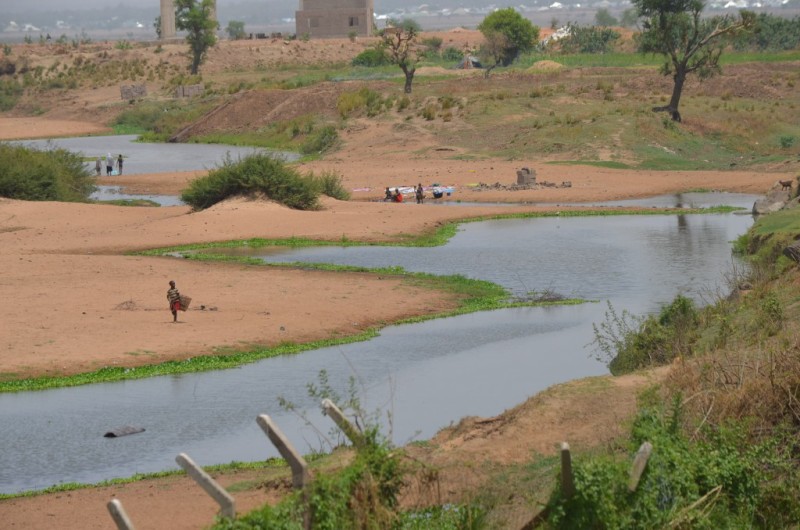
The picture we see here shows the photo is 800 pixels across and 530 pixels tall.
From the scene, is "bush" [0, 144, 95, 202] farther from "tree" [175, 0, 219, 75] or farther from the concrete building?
the concrete building

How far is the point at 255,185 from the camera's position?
45.0 metres

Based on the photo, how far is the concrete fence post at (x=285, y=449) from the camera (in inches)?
392

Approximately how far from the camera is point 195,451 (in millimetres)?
18156

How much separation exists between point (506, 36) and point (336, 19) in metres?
44.9

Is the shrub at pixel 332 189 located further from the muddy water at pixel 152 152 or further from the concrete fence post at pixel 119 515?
the concrete fence post at pixel 119 515

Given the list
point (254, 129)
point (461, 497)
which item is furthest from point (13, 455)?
point (254, 129)

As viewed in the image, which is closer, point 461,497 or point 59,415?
point 461,497

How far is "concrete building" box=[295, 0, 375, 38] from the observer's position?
147238 mm

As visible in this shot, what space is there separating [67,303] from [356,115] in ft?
147

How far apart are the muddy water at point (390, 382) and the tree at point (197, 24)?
75.4 metres

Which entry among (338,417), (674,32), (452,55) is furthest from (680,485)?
(452,55)

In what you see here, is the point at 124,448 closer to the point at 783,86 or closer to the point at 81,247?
the point at 81,247

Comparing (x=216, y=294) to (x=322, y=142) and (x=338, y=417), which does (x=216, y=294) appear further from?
(x=322, y=142)

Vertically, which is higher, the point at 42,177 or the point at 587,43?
the point at 587,43
